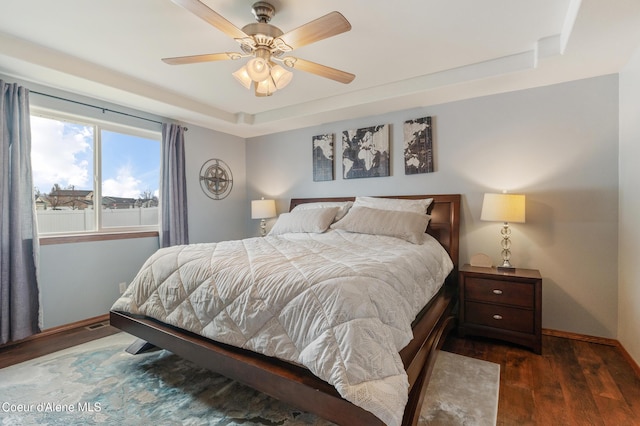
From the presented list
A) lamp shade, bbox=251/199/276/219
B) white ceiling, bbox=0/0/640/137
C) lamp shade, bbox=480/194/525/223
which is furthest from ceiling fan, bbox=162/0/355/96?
lamp shade, bbox=251/199/276/219

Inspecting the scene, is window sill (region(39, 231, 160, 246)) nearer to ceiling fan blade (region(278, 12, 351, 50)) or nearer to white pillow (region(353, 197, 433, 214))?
white pillow (region(353, 197, 433, 214))

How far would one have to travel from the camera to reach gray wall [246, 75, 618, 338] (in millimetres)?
2529

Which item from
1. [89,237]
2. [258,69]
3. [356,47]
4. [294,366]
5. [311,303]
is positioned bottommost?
[294,366]

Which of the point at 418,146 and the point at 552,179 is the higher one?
the point at 418,146

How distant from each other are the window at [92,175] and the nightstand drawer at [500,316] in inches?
143

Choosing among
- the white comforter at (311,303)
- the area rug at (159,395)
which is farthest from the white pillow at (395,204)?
the area rug at (159,395)

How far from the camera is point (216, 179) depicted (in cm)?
443

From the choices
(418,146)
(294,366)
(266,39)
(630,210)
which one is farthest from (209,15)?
(630,210)

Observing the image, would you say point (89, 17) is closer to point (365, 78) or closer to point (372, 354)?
point (365, 78)

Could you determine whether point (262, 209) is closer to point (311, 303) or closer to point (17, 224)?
point (17, 224)

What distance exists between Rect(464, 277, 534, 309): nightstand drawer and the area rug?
0.55m

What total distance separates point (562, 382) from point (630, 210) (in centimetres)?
138

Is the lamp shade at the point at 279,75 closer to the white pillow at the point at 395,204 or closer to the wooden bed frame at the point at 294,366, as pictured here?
the white pillow at the point at 395,204

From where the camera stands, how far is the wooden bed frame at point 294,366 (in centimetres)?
123
